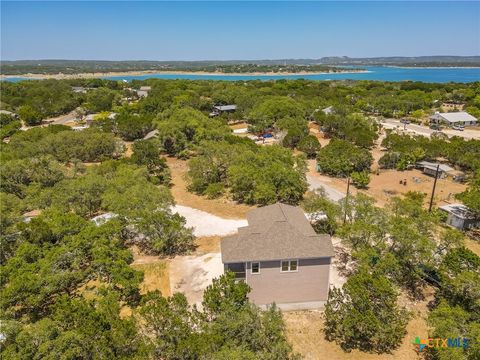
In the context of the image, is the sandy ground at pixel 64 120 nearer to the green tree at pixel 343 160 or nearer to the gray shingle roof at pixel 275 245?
the green tree at pixel 343 160

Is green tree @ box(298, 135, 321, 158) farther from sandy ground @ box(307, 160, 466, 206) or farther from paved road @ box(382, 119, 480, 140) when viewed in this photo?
paved road @ box(382, 119, 480, 140)

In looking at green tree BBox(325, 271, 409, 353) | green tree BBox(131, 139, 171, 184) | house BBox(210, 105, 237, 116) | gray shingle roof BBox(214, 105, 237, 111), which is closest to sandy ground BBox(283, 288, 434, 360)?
green tree BBox(325, 271, 409, 353)

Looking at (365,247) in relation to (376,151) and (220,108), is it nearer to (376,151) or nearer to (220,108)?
(376,151)

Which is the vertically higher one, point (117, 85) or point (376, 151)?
point (117, 85)

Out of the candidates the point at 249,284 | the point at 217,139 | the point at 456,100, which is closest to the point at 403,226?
the point at 249,284

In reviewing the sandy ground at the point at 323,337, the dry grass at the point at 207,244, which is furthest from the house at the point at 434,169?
the dry grass at the point at 207,244

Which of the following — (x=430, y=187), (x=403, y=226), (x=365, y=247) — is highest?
(x=403, y=226)

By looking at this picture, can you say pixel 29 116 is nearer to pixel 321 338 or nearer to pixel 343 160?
pixel 343 160
